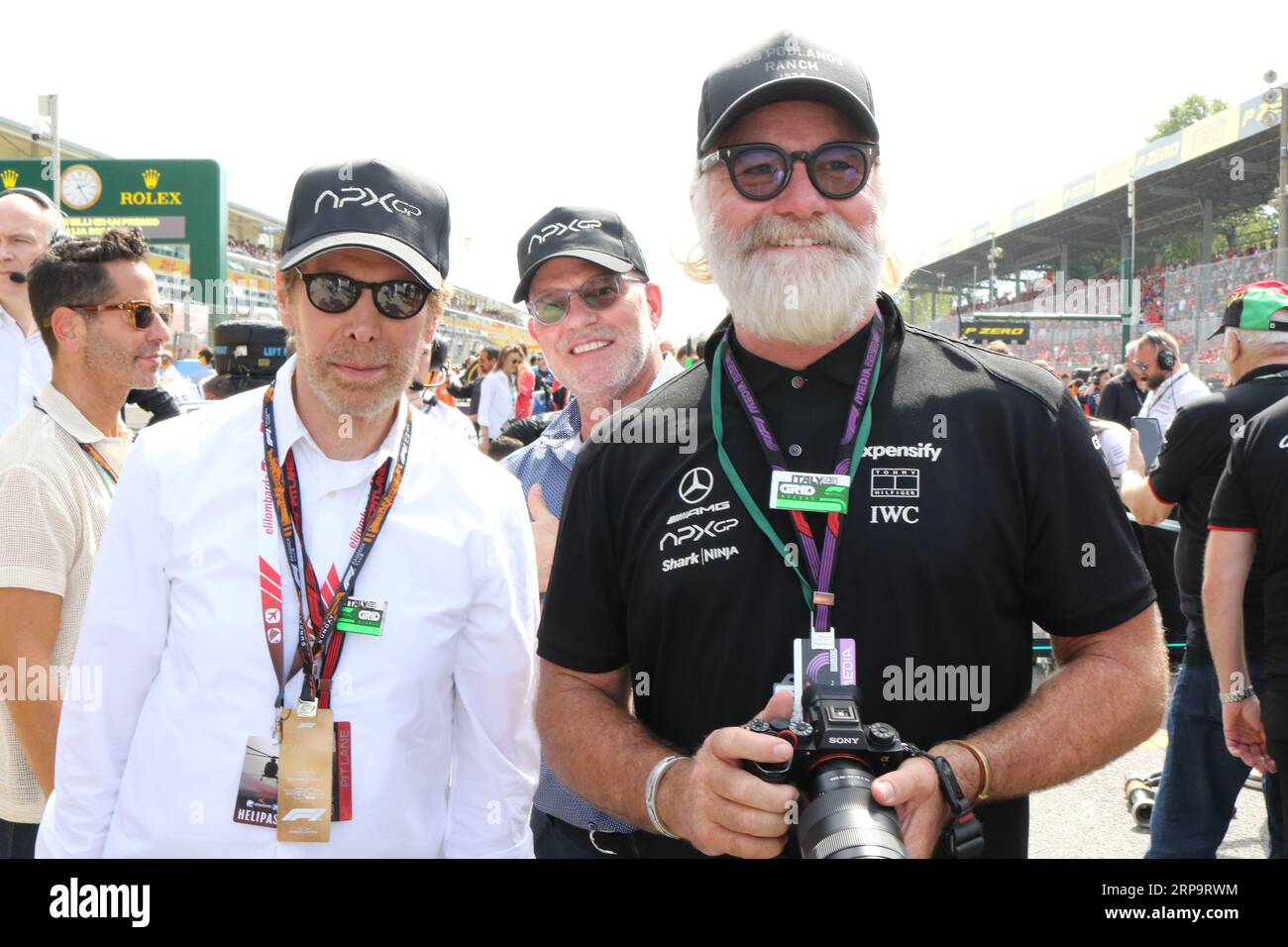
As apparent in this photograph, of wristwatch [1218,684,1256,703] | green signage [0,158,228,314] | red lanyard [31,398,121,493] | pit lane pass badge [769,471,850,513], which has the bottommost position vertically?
wristwatch [1218,684,1256,703]

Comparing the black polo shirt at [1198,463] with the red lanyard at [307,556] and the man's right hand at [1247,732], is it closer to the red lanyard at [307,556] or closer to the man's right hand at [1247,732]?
the man's right hand at [1247,732]

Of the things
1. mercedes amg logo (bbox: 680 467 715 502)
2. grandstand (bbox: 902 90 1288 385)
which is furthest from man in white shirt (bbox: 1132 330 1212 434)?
grandstand (bbox: 902 90 1288 385)

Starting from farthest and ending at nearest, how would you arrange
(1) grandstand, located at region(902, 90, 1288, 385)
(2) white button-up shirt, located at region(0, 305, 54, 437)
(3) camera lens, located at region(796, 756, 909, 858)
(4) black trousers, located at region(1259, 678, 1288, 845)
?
(1) grandstand, located at region(902, 90, 1288, 385) < (2) white button-up shirt, located at region(0, 305, 54, 437) < (4) black trousers, located at region(1259, 678, 1288, 845) < (3) camera lens, located at region(796, 756, 909, 858)

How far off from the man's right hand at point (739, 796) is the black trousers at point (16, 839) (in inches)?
78.2

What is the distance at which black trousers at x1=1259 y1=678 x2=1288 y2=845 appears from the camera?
3.01 metres

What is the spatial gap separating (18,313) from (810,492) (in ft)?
12.7

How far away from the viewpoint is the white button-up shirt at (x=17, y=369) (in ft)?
13.3

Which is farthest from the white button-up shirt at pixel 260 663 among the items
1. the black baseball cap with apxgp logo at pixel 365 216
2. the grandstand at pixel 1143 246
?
the grandstand at pixel 1143 246

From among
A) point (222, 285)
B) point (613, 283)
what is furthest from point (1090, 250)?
point (613, 283)

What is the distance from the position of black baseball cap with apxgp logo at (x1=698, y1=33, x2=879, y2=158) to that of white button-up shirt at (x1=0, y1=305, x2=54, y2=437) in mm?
3308

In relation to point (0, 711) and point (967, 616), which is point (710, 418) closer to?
point (967, 616)

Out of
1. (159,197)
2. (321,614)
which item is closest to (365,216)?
(321,614)

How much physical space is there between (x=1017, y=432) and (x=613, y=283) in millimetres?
1535

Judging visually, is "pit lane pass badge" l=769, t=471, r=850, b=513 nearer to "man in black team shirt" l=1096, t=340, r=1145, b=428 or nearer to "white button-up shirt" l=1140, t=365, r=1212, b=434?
"white button-up shirt" l=1140, t=365, r=1212, b=434
